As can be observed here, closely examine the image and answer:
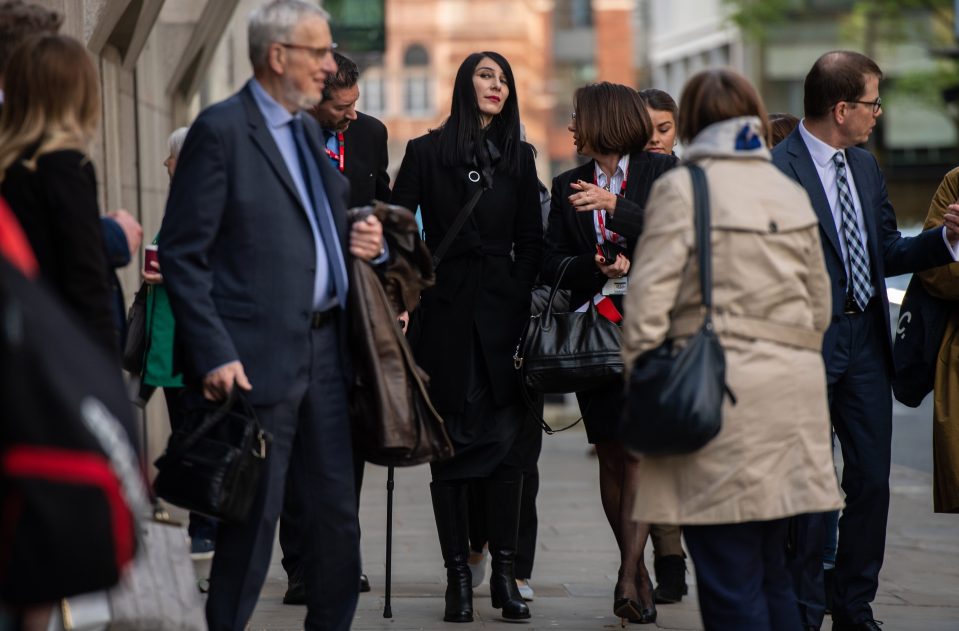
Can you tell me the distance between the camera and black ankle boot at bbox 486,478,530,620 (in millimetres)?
6504

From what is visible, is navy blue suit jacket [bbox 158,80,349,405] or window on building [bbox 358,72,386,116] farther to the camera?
window on building [bbox 358,72,386,116]

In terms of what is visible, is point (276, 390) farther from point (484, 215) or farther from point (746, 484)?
point (484, 215)

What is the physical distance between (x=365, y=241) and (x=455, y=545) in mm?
1868

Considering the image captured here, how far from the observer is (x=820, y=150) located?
242 inches

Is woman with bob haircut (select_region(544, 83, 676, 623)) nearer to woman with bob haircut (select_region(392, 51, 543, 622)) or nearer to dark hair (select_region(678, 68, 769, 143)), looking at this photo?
woman with bob haircut (select_region(392, 51, 543, 622))

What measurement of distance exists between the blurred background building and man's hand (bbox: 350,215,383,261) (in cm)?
297

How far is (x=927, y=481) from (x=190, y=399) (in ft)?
26.0

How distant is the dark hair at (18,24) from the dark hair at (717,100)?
183 cm

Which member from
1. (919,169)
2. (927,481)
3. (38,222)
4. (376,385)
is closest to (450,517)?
(376,385)

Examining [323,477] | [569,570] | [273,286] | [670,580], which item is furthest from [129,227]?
[569,570]

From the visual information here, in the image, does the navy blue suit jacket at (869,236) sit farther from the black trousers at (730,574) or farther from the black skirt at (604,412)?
the black trousers at (730,574)

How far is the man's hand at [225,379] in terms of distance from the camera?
466 centimetres

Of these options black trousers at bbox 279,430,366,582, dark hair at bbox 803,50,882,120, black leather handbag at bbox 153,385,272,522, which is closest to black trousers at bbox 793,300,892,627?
dark hair at bbox 803,50,882,120

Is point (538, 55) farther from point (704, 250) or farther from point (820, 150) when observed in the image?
point (704, 250)
